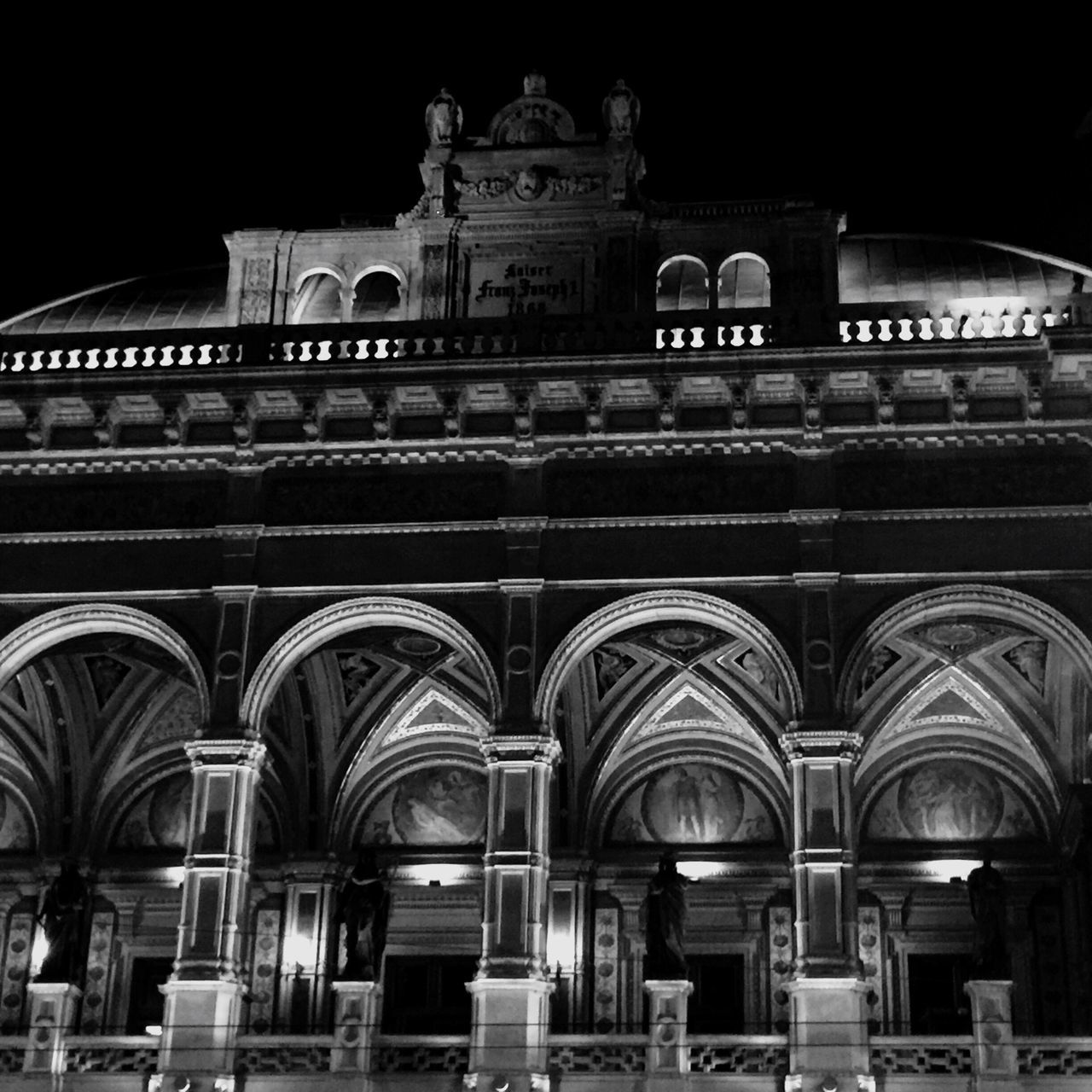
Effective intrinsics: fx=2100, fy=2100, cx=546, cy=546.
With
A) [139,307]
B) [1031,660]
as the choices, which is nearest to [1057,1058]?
[1031,660]

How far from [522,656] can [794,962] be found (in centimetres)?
443

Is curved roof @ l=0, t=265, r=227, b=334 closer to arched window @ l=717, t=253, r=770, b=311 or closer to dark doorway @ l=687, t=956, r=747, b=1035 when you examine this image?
arched window @ l=717, t=253, r=770, b=311

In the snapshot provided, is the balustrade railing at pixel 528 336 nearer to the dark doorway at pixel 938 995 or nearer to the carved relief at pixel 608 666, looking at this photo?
the carved relief at pixel 608 666

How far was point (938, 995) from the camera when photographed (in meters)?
26.9

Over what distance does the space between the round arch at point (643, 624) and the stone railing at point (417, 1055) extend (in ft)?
11.7

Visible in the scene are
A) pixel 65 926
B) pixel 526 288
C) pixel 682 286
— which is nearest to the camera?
pixel 65 926

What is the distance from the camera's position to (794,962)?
839 inches

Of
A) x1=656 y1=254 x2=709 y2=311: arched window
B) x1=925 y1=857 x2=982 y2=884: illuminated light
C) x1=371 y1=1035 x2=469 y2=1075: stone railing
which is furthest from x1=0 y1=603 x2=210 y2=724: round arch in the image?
x1=925 y1=857 x2=982 y2=884: illuminated light

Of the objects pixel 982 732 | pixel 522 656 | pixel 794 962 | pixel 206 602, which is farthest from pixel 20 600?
pixel 982 732

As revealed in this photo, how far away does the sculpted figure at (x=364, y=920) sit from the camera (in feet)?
74.2

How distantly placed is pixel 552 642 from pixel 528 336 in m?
3.67

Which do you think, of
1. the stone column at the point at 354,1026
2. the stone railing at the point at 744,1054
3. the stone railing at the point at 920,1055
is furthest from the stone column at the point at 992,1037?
the stone column at the point at 354,1026

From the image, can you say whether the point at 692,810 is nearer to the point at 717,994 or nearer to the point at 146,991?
the point at 717,994

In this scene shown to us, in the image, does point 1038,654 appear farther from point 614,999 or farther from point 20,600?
point 20,600
